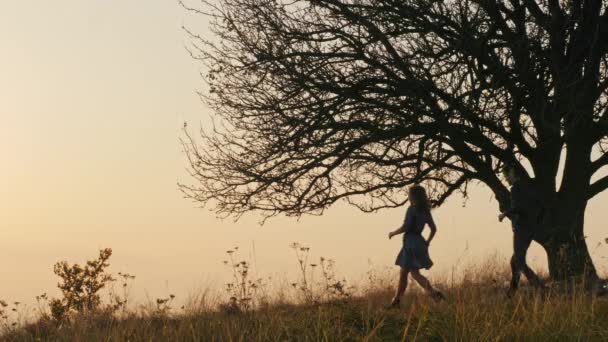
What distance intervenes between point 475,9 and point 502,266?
5764 millimetres

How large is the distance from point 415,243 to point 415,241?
1.3 inches

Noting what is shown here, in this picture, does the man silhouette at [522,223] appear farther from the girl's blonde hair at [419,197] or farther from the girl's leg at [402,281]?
the girl's leg at [402,281]

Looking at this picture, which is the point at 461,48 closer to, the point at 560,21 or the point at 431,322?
the point at 560,21

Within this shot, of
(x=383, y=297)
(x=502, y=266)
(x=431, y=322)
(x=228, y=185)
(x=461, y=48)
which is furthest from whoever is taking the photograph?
(x=502, y=266)

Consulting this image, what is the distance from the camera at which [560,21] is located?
12633mm

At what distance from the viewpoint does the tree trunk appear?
1373cm

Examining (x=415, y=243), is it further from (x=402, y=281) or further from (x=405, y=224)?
(x=402, y=281)

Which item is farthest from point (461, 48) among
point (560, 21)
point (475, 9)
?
point (560, 21)

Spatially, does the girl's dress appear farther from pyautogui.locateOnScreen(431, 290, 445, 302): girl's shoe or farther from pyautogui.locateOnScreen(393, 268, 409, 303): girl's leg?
pyautogui.locateOnScreen(431, 290, 445, 302): girl's shoe

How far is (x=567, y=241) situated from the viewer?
13.9 m

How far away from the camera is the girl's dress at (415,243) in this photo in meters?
11.1

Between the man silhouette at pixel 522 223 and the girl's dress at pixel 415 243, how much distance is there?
1.48m

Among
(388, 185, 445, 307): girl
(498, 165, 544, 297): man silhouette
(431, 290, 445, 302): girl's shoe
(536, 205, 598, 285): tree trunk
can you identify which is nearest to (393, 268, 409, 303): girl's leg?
(388, 185, 445, 307): girl

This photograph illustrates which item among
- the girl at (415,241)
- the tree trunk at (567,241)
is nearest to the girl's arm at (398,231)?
the girl at (415,241)
